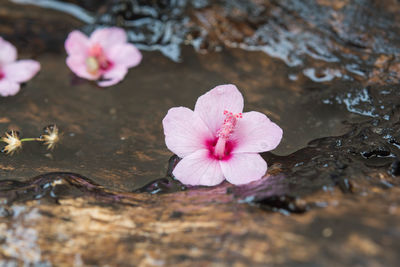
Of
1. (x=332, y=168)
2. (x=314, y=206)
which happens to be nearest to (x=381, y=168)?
(x=332, y=168)

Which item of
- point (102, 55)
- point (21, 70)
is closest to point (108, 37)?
point (102, 55)

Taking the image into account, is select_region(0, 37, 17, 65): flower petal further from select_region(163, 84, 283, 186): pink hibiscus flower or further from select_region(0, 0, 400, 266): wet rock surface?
select_region(163, 84, 283, 186): pink hibiscus flower

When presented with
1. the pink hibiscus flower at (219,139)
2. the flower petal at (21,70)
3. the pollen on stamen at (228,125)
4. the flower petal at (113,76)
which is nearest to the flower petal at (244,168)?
the pink hibiscus flower at (219,139)

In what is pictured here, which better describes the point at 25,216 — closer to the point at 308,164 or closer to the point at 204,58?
the point at 308,164

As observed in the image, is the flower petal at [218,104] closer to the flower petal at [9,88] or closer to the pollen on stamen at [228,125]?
the pollen on stamen at [228,125]

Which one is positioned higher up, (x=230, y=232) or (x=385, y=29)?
(x=385, y=29)

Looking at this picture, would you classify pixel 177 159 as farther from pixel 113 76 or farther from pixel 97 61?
pixel 97 61
